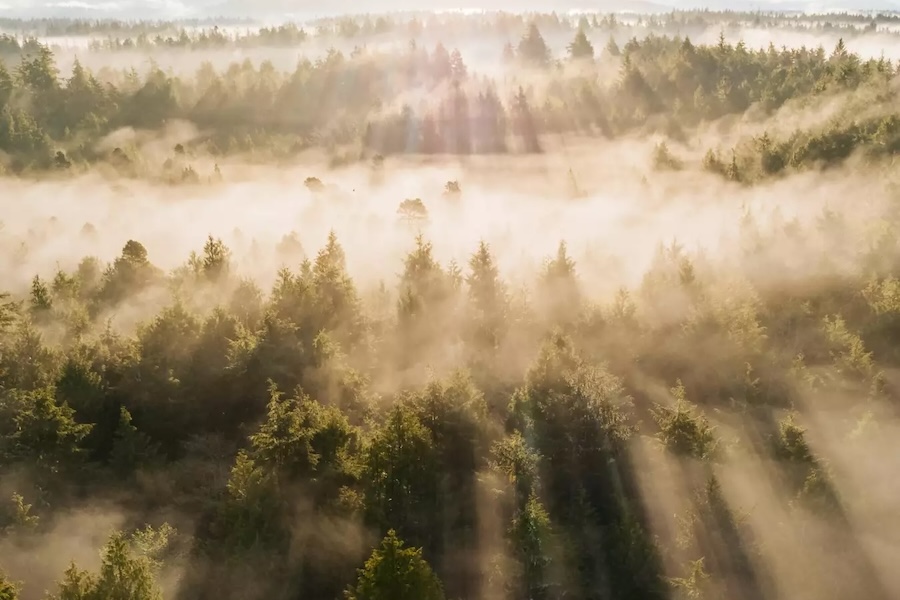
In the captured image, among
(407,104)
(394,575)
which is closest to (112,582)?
(394,575)

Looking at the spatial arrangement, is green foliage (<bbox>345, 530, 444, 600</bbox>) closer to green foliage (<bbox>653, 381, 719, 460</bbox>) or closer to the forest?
the forest

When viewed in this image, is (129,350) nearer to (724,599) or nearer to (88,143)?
(724,599)

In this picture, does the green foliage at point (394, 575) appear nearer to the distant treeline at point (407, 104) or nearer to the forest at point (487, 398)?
the forest at point (487, 398)

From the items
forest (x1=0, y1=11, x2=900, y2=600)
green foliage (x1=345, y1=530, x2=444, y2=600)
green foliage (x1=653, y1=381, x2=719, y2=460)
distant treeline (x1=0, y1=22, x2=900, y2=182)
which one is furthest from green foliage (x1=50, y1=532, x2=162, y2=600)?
distant treeline (x1=0, y1=22, x2=900, y2=182)

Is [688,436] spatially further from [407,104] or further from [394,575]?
[407,104]

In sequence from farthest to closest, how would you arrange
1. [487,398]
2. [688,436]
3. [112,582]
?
[487,398]
[688,436]
[112,582]

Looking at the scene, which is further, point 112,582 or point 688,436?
point 688,436

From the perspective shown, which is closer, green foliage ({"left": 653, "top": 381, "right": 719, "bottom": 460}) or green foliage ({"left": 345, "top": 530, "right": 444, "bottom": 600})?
green foliage ({"left": 345, "top": 530, "right": 444, "bottom": 600})

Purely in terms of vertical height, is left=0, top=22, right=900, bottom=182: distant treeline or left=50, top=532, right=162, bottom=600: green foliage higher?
A: left=0, top=22, right=900, bottom=182: distant treeline

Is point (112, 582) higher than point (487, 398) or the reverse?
the reverse

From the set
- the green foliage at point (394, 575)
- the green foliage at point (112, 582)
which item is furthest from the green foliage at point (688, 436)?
the green foliage at point (112, 582)

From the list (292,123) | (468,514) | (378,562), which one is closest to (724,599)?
(468,514)
